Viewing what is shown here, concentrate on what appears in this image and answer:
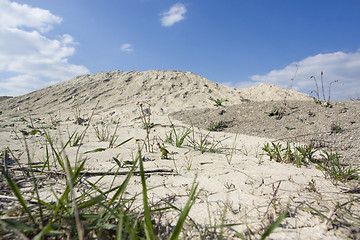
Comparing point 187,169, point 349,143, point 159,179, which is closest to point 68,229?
point 159,179

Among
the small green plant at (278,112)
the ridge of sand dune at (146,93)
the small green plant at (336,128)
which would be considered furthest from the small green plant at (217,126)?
the ridge of sand dune at (146,93)

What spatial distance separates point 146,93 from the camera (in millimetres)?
10141

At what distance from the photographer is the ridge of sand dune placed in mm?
9320

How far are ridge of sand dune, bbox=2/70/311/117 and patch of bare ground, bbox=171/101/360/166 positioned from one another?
10.8 ft

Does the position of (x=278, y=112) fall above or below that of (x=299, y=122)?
above

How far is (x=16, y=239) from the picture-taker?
70 centimetres

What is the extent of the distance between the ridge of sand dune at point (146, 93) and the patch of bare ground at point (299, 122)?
3.30 meters

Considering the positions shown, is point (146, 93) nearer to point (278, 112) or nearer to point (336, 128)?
point (278, 112)

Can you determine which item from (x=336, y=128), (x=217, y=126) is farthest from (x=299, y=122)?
(x=217, y=126)

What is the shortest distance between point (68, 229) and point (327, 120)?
4219mm

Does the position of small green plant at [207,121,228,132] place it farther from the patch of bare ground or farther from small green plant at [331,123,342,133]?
small green plant at [331,123,342,133]

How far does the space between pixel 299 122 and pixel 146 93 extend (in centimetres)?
750

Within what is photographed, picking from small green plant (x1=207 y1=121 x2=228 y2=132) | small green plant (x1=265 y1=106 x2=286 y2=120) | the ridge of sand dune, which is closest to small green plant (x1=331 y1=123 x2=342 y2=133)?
small green plant (x1=265 y1=106 x2=286 y2=120)

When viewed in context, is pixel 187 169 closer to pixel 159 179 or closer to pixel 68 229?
pixel 159 179
